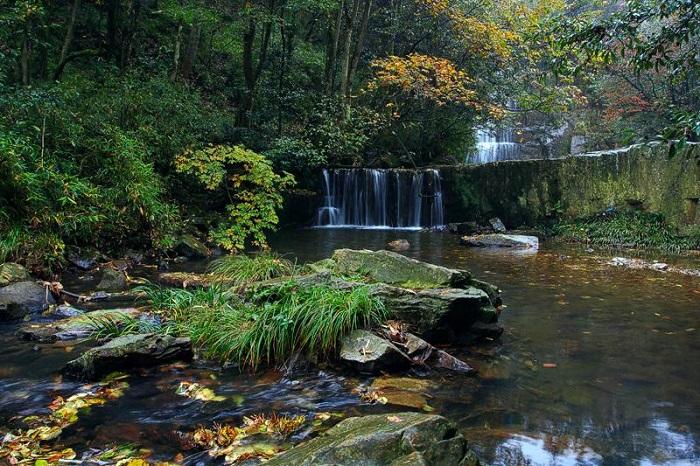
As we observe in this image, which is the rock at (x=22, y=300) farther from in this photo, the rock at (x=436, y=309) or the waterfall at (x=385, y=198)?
the waterfall at (x=385, y=198)

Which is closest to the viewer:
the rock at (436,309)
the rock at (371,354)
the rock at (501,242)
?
the rock at (371,354)

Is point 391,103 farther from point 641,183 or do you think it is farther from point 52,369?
point 52,369

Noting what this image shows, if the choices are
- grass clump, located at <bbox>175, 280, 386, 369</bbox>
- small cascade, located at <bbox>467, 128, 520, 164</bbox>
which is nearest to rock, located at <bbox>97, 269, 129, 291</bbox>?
grass clump, located at <bbox>175, 280, 386, 369</bbox>

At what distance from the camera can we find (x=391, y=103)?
17.2 metres

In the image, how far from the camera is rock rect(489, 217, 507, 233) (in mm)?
16100

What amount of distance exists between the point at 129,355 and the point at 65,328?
1.45 m

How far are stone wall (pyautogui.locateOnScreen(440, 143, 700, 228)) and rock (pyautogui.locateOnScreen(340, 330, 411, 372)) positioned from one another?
11089 mm

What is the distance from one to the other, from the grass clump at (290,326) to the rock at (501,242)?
8.28 meters

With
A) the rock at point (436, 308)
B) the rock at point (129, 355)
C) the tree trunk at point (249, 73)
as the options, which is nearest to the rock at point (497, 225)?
the tree trunk at point (249, 73)

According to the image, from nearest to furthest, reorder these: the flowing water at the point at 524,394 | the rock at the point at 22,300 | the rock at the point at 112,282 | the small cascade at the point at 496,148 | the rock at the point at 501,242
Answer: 1. the flowing water at the point at 524,394
2. the rock at the point at 22,300
3. the rock at the point at 112,282
4. the rock at the point at 501,242
5. the small cascade at the point at 496,148

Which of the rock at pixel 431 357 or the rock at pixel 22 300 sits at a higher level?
the rock at pixel 22 300

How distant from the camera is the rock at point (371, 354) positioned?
473 cm

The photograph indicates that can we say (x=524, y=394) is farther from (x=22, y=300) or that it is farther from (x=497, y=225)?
(x=497, y=225)

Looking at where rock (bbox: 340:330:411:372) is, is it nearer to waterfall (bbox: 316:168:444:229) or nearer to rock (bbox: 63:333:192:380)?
rock (bbox: 63:333:192:380)
